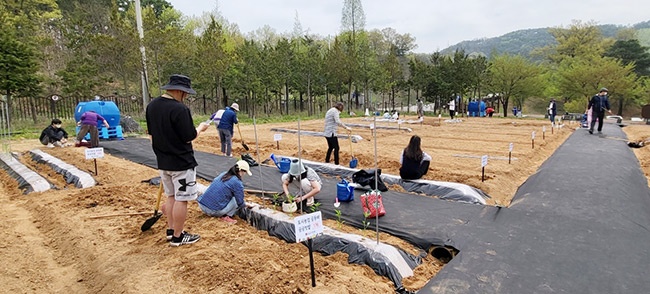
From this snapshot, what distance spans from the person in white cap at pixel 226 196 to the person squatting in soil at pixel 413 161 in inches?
102

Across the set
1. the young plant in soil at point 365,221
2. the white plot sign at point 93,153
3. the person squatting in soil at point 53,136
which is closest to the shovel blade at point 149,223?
the young plant in soil at point 365,221

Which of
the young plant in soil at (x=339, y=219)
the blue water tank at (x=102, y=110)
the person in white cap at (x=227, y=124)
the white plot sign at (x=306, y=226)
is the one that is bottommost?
the young plant in soil at (x=339, y=219)

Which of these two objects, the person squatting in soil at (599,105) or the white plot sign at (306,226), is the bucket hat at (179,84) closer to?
the white plot sign at (306,226)

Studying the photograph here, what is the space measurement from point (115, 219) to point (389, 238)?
10.1 feet

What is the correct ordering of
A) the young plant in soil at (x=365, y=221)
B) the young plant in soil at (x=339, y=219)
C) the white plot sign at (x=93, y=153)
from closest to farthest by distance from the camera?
the young plant in soil at (x=365, y=221) < the young plant in soil at (x=339, y=219) < the white plot sign at (x=93, y=153)

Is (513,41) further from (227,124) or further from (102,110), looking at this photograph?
(227,124)

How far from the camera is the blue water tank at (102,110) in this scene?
421 inches

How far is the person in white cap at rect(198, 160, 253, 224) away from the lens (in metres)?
3.93

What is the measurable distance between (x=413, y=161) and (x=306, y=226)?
333 cm

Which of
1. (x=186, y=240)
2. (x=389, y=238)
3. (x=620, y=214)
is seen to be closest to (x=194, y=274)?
(x=186, y=240)

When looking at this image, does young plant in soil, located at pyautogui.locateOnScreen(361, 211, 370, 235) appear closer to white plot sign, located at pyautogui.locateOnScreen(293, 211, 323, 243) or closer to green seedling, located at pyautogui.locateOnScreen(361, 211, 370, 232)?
green seedling, located at pyautogui.locateOnScreen(361, 211, 370, 232)

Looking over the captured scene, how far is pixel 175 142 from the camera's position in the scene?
2.98 metres

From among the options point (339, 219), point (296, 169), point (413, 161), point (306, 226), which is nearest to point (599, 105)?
point (413, 161)

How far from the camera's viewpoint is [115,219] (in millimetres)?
3965
